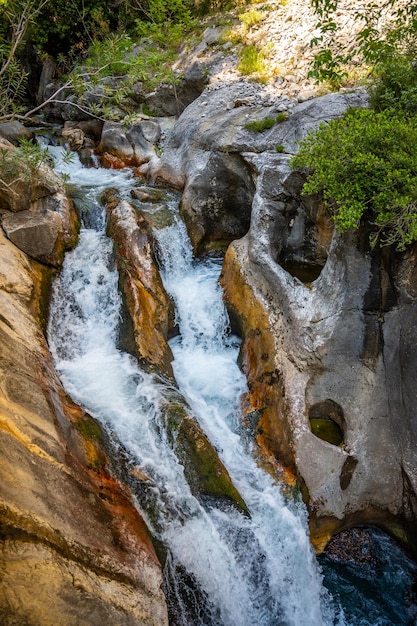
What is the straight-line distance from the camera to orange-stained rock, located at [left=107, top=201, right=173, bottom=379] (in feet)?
28.0

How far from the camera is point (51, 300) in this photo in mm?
9031

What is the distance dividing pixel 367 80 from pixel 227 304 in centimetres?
702

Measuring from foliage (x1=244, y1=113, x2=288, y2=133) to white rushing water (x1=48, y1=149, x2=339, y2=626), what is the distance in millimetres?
3847

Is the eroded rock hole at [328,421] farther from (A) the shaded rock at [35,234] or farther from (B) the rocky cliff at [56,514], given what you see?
(A) the shaded rock at [35,234]

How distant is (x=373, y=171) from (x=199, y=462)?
17.9 feet

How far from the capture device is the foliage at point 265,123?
420 inches

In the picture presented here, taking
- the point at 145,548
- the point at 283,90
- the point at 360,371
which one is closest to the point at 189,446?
the point at 145,548

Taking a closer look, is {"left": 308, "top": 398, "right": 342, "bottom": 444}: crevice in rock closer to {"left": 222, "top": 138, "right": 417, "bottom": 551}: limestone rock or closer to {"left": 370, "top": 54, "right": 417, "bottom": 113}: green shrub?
{"left": 222, "top": 138, "right": 417, "bottom": 551}: limestone rock

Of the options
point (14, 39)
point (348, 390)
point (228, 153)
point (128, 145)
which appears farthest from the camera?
point (128, 145)

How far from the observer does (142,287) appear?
9359 mm

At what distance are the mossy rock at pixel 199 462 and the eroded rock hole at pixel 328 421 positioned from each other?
202 centimetres

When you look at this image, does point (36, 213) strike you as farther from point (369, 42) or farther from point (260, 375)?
point (369, 42)

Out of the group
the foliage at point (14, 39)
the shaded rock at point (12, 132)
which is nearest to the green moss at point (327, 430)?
the foliage at point (14, 39)

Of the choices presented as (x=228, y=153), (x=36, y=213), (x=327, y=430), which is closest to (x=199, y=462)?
(x=327, y=430)
